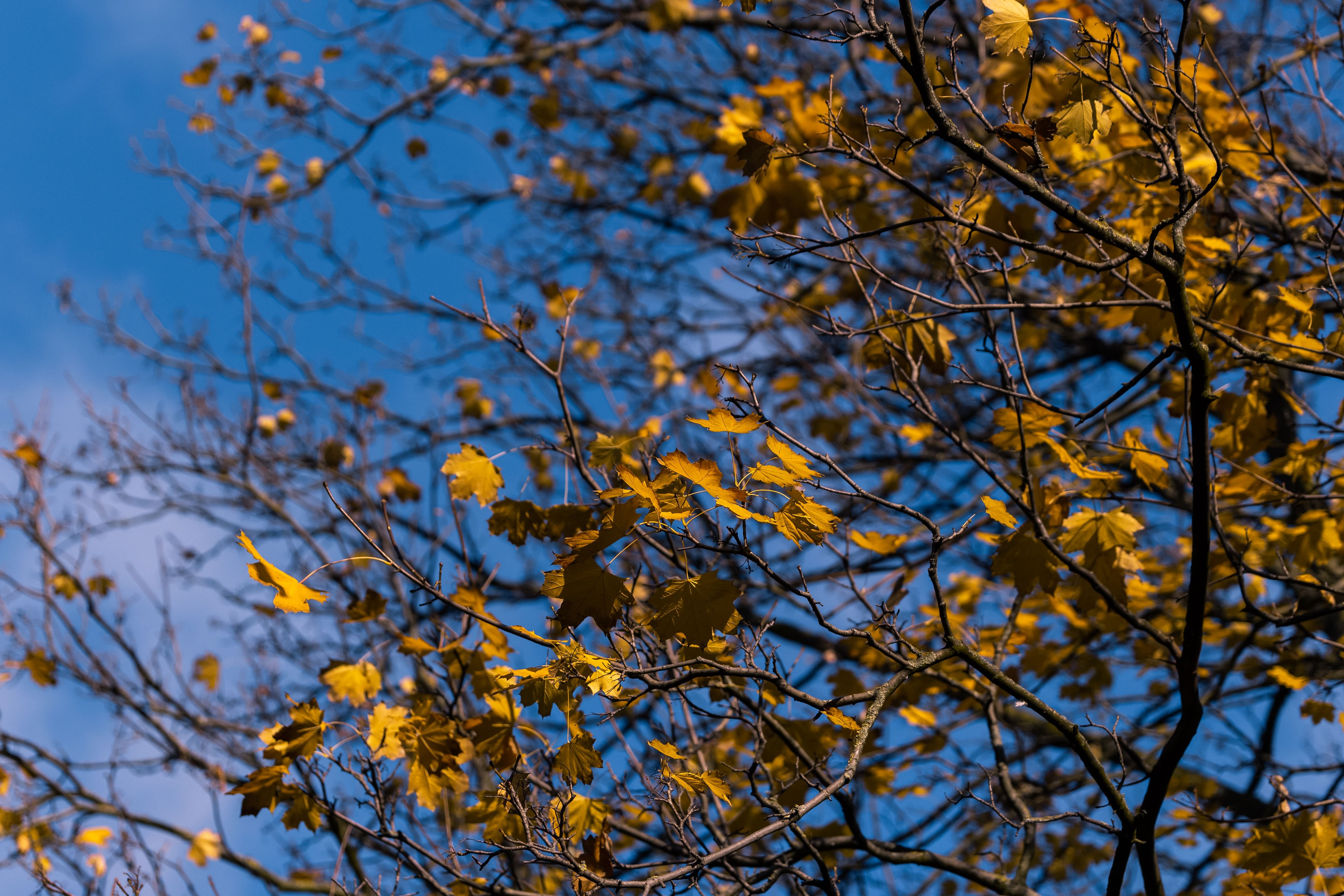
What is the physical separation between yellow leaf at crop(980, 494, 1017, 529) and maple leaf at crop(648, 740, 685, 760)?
879 mm

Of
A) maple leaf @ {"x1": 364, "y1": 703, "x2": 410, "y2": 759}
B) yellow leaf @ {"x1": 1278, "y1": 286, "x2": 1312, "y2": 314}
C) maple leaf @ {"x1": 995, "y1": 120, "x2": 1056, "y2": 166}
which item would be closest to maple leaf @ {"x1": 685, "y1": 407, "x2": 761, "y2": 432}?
maple leaf @ {"x1": 995, "y1": 120, "x2": 1056, "y2": 166}

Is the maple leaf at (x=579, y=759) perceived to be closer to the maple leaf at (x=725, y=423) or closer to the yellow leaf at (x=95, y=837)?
the maple leaf at (x=725, y=423)

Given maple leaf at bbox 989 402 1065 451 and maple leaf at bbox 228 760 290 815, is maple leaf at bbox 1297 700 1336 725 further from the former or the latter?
maple leaf at bbox 228 760 290 815

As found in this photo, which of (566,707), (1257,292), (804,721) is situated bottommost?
(566,707)

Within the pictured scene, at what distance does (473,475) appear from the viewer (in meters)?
2.33

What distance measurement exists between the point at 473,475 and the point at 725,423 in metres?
0.88

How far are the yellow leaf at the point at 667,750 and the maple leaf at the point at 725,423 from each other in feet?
2.27

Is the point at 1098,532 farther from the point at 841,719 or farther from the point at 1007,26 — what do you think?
the point at 1007,26

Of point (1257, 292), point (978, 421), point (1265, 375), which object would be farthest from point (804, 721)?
point (978, 421)

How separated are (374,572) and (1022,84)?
12.5ft

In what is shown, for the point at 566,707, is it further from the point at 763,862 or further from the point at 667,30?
the point at 667,30

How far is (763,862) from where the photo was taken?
2.01m

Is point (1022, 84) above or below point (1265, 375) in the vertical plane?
above

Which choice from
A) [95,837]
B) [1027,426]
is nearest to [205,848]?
[95,837]
